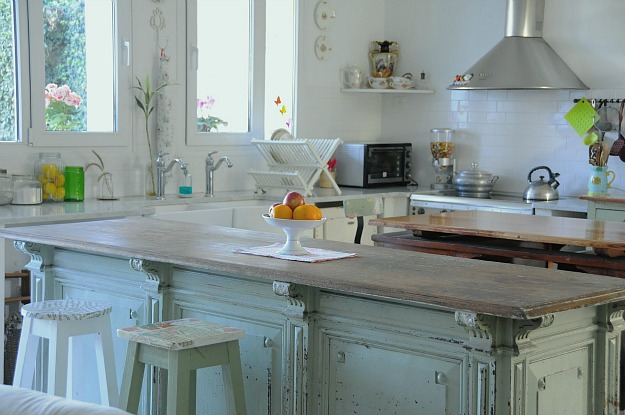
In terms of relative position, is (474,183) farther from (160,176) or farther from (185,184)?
(160,176)

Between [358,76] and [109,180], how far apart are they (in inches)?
101

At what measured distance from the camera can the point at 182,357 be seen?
2.94 m

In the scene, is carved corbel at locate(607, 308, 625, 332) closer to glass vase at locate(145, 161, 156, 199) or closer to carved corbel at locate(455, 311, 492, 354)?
carved corbel at locate(455, 311, 492, 354)

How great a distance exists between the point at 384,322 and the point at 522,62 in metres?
4.13

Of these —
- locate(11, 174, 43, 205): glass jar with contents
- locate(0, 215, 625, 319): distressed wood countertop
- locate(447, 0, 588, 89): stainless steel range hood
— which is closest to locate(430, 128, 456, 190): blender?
locate(447, 0, 588, 89): stainless steel range hood

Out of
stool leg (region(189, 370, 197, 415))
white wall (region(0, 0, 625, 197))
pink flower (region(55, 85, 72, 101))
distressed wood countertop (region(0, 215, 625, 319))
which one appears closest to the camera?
distressed wood countertop (region(0, 215, 625, 319))

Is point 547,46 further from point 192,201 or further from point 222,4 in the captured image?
point 192,201

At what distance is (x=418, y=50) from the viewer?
7602mm

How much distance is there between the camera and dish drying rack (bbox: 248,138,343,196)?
6.23 m

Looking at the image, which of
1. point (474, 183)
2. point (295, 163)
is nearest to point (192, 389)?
point (295, 163)

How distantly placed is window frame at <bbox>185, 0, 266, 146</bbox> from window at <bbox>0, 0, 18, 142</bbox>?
4.17 ft

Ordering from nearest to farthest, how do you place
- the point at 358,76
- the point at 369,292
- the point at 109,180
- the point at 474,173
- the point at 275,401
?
1. the point at 369,292
2. the point at 275,401
3. the point at 109,180
4. the point at 474,173
5. the point at 358,76

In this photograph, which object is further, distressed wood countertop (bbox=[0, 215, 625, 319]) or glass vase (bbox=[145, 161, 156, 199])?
glass vase (bbox=[145, 161, 156, 199])

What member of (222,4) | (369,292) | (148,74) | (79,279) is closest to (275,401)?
(369,292)
